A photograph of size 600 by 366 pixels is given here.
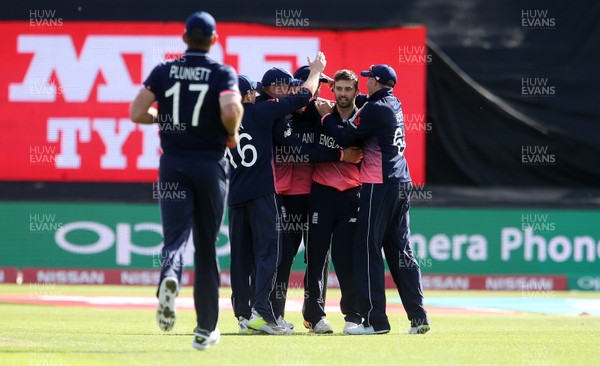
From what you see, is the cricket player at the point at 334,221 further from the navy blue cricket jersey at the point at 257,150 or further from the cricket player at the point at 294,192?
the navy blue cricket jersey at the point at 257,150

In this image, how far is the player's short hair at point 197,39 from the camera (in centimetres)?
805

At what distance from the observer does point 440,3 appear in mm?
20922

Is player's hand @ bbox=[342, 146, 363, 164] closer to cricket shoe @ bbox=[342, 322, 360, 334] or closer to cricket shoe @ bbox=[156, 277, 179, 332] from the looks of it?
cricket shoe @ bbox=[342, 322, 360, 334]

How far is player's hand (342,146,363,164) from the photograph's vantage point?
10695 millimetres

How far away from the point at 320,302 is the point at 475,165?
1033 cm

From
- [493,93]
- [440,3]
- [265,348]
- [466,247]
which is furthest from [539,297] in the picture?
[265,348]

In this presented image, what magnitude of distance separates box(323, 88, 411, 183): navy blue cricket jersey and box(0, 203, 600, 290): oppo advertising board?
31.0 ft

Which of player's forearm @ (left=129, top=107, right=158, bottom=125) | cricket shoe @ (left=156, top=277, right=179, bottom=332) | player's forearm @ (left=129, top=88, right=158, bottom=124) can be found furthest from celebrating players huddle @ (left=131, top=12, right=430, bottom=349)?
cricket shoe @ (left=156, top=277, right=179, bottom=332)

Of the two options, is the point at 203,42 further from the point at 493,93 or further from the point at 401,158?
the point at 493,93

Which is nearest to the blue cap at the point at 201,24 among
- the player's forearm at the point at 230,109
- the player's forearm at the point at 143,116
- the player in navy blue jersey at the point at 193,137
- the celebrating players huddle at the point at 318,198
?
the player in navy blue jersey at the point at 193,137

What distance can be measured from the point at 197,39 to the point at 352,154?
301 centimetres

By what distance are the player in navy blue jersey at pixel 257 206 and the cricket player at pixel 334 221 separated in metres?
0.41

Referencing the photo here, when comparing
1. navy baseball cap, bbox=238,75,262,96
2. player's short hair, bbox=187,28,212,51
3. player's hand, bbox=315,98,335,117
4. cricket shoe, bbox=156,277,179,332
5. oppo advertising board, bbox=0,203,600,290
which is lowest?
oppo advertising board, bbox=0,203,600,290

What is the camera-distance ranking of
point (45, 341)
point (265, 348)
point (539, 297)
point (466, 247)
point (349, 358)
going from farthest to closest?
1. point (466, 247)
2. point (539, 297)
3. point (45, 341)
4. point (265, 348)
5. point (349, 358)
